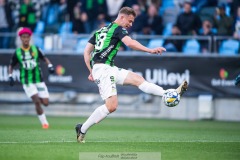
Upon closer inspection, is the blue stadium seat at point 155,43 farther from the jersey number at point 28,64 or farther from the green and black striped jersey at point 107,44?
the green and black striped jersey at point 107,44

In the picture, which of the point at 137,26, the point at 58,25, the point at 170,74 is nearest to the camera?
the point at 170,74

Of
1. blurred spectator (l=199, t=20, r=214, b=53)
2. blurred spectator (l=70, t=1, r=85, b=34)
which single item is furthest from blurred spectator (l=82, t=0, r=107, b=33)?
blurred spectator (l=199, t=20, r=214, b=53)

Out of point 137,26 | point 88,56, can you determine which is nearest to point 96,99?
point 137,26

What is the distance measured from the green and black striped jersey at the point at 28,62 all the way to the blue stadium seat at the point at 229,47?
6.45 metres

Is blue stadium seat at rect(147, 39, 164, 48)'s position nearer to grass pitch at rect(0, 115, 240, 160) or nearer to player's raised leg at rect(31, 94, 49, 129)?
grass pitch at rect(0, 115, 240, 160)

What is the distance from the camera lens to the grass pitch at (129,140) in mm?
11922

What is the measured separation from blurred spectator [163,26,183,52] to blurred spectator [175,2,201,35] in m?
0.39

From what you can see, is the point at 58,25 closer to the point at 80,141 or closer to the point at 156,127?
the point at 156,127

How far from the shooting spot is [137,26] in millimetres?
25078

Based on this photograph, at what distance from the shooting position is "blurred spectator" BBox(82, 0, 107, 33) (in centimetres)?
2608

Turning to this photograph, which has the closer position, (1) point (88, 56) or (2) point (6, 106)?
(1) point (88, 56)

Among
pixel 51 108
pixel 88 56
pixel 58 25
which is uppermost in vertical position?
pixel 88 56

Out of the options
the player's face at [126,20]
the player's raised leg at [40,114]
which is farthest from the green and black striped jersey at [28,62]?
the player's face at [126,20]

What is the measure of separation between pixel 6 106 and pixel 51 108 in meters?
1.55
